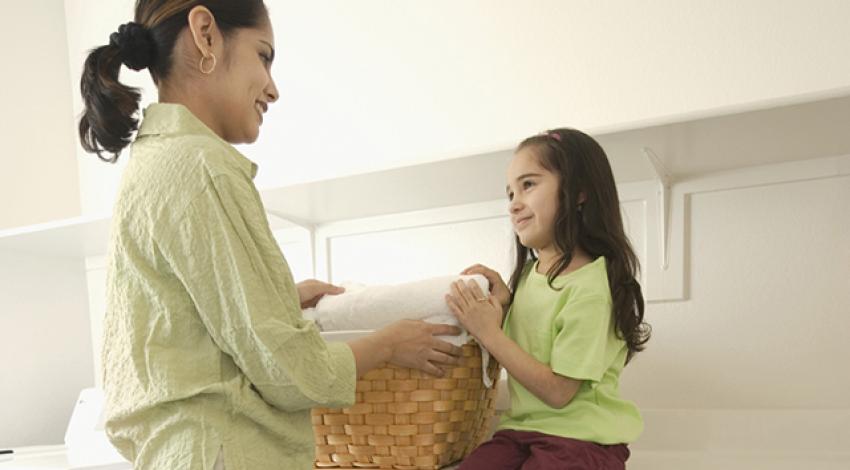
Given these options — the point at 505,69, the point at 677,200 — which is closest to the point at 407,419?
the point at 677,200

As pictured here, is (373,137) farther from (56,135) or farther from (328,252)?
(56,135)

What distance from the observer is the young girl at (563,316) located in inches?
37.9

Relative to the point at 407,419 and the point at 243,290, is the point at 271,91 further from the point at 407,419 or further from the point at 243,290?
the point at 407,419

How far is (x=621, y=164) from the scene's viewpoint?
4.26 ft

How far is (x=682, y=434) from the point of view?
1289 millimetres

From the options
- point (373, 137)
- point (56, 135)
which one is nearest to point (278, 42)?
point (373, 137)

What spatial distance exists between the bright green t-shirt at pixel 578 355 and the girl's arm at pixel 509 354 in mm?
18

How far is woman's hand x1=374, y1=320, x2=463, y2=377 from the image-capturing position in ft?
3.03

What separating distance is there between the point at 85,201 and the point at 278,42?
801mm

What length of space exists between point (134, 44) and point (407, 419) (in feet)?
1.76

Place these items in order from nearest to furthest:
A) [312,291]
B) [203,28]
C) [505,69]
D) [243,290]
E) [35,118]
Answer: [243,290], [203,28], [312,291], [505,69], [35,118]

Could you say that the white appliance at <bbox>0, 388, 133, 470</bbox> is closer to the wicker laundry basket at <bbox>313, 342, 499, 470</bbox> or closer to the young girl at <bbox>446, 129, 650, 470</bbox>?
the wicker laundry basket at <bbox>313, 342, 499, 470</bbox>

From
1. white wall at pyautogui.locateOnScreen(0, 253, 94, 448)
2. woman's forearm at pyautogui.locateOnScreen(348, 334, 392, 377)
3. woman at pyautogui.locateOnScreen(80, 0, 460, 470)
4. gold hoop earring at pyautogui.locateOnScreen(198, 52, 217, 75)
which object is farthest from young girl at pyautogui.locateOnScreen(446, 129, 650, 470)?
white wall at pyautogui.locateOnScreen(0, 253, 94, 448)

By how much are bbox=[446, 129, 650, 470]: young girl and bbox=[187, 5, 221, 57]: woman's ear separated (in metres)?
0.41
